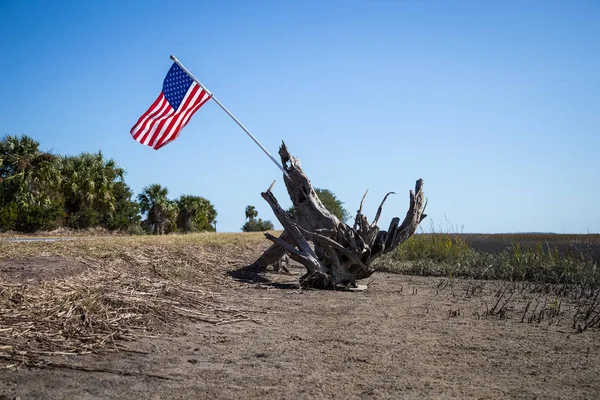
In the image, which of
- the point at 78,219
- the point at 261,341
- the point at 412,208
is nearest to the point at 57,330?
the point at 261,341

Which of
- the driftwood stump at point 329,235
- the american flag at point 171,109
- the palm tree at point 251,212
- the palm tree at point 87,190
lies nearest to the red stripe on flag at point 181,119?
the american flag at point 171,109

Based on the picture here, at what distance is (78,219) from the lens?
37.9 m

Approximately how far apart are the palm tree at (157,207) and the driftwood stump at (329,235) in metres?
35.4

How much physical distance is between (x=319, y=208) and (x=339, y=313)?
3.80 meters

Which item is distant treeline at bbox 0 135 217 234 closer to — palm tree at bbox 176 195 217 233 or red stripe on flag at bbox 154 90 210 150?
palm tree at bbox 176 195 217 233

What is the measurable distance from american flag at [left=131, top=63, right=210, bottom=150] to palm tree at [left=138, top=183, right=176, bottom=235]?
111ft

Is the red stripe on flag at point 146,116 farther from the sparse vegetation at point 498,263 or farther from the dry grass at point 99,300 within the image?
the sparse vegetation at point 498,263

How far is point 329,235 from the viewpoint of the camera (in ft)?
35.9

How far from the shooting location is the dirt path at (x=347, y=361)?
427 cm

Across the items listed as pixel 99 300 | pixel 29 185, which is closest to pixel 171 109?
pixel 99 300

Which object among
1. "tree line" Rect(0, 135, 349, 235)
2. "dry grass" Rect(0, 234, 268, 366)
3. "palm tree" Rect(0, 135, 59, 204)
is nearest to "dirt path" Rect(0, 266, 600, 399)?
"dry grass" Rect(0, 234, 268, 366)

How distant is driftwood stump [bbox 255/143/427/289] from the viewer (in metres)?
10.7

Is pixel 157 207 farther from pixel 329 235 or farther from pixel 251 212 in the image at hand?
pixel 329 235

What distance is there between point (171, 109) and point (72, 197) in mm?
28941
